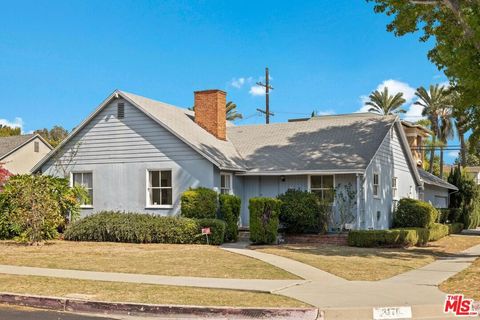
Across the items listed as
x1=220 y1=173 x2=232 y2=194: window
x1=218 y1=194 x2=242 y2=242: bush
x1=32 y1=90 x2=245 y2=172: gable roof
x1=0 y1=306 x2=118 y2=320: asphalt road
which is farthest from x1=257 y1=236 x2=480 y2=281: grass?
x1=0 y1=306 x2=118 y2=320: asphalt road

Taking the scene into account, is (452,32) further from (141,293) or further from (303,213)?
(141,293)

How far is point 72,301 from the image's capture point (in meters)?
9.87

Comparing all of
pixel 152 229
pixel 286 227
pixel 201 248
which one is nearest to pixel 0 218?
pixel 152 229

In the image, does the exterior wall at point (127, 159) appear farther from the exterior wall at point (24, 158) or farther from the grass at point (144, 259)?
the exterior wall at point (24, 158)

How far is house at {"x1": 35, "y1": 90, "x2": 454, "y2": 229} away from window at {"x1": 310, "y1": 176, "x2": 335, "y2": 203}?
0.04m

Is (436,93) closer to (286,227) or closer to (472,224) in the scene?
(472,224)

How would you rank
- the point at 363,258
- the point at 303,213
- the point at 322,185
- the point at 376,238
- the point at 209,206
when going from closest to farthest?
1. the point at 363,258
2. the point at 376,238
3. the point at 209,206
4. the point at 303,213
5. the point at 322,185

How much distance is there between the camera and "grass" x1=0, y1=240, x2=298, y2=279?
1370 centimetres

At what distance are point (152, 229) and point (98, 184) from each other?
5.50m

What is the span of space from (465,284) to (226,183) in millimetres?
14128

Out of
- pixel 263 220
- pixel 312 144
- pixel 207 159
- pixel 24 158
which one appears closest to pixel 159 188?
pixel 207 159

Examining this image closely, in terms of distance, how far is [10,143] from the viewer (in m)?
47.3

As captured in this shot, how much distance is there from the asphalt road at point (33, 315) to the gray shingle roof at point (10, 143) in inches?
1482

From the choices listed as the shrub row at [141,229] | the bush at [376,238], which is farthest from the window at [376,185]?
the shrub row at [141,229]
